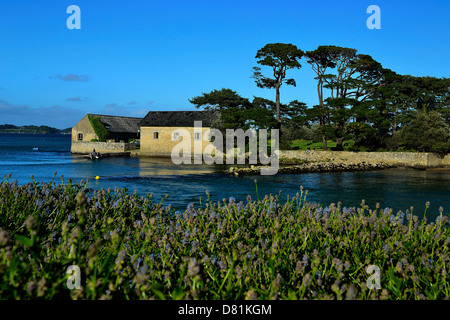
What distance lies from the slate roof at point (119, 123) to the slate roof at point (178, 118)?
7121 mm

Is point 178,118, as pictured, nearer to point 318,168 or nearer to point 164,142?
point 164,142

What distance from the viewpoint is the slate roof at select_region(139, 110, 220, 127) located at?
52.0 metres

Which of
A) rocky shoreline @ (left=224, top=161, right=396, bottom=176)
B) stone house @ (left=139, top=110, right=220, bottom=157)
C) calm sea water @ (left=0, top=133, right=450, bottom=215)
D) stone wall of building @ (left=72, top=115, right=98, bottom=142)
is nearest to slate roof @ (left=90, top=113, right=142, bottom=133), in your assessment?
stone wall of building @ (left=72, top=115, right=98, bottom=142)

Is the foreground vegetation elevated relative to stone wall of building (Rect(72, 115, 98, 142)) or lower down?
lower down

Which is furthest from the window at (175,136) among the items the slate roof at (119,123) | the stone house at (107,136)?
the slate roof at (119,123)

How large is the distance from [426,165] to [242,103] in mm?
23364

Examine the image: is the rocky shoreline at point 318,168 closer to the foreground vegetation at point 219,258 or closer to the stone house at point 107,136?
the foreground vegetation at point 219,258

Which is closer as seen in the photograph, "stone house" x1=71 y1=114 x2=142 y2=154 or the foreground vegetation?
the foreground vegetation

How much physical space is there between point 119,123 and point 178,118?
43.7ft

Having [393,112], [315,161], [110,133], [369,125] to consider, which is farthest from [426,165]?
[110,133]

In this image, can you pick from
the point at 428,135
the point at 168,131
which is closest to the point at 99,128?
the point at 168,131

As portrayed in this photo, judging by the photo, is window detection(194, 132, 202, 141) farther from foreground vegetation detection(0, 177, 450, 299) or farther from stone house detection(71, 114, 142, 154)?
foreground vegetation detection(0, 177, 450, 299)

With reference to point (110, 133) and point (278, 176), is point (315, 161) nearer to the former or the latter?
point (278, 176)

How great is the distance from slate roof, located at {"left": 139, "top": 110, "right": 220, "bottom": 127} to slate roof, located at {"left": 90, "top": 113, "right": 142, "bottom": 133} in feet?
23.4
